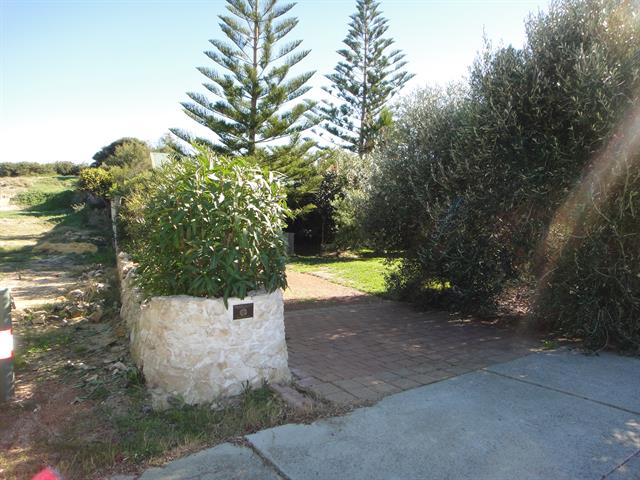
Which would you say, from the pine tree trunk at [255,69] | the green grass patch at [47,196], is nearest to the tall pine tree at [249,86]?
the pine tree trunk at [255,69]

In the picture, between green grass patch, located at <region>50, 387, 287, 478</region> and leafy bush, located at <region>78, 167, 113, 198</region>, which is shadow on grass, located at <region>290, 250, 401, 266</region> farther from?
leafy bush, located at <region>78, 167, 113, 198</region>

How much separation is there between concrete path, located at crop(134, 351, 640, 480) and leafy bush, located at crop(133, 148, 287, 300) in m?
1.16

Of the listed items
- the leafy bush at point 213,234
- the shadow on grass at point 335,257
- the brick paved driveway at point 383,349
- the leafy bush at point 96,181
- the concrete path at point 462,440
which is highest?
the leafy bush at point 96,181

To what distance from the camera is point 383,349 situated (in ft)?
15.7

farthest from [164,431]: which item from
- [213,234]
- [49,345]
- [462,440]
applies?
[49,345]

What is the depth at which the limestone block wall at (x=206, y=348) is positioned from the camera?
332cm

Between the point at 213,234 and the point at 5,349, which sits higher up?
→ the point at 213,234

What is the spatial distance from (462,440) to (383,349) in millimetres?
2037

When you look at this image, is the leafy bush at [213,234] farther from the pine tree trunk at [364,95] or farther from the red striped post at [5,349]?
the pine tree trunk at [364,95]

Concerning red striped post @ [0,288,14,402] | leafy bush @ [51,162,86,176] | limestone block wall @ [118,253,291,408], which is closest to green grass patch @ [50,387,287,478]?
limestone block wall @ [118,253,291,408]

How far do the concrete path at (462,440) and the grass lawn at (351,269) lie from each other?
4610 mm

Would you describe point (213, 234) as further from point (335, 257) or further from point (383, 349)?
point (335, 257)

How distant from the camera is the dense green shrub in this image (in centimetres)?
452

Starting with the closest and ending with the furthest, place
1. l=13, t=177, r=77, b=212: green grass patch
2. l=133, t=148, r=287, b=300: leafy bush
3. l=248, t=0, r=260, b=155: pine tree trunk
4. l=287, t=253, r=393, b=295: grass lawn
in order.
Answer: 1. l=133, t=148, r=287, b=300: leafy bush
2. l=287, t=253, r=393, b=295: grass lawn
3. l=248, t=0, r=260, b=155: pine tree trunk
4. l=13, t=177, r=77, b=212: green grass patch
